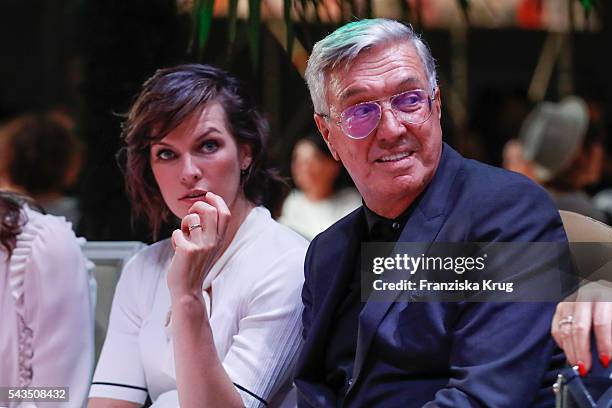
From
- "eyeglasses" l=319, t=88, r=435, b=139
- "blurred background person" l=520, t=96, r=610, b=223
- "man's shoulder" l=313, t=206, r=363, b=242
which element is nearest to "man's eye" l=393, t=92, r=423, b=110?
"eyeglasses" l=319, t=88, r=435, b=139

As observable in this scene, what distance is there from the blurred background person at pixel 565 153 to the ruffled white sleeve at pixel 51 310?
1.89 metres

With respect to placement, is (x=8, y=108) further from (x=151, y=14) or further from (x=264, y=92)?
(x=151, y=14)

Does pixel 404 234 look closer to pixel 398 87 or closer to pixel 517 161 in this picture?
pixel 398 87

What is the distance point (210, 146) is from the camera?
2.71 m

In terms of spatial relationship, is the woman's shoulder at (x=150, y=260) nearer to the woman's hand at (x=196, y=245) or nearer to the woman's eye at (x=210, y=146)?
the woman's eye at (x=210, y=146)

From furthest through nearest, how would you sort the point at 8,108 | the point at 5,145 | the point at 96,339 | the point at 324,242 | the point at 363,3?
Result: the point at 8,108 < the point at 5,145 < the point at 363,3 < the point at 96,339 < the point at 324,242

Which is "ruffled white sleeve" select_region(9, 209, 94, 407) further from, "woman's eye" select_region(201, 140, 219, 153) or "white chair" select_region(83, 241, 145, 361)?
"woman's eye" select_region(201, 140, 219, 153)

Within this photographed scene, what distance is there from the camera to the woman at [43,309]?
2809mm

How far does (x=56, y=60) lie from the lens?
7105 mm

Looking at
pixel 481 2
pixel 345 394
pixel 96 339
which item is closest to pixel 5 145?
pixel 96 339

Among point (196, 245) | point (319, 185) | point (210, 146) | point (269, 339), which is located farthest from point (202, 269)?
point (319, 185)

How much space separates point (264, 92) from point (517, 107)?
58.9 inches

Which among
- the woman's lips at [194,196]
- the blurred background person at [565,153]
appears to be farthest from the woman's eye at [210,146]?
the blurred background person at [565,153]

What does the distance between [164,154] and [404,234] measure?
28.5 inches
